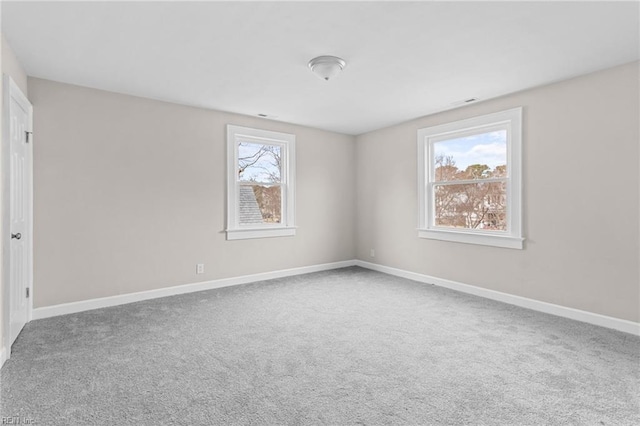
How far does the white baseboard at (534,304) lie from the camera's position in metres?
3.07

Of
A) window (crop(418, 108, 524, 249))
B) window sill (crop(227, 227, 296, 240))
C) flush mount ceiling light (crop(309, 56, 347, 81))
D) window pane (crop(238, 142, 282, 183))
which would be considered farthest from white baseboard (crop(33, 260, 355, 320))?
flush mount ceiling light (crop(309, 56, 347, 81))

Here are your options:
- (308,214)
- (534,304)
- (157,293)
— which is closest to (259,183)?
(308,214)

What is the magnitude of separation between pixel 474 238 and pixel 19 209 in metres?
4.74

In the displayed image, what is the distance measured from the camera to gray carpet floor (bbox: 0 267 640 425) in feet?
6.15

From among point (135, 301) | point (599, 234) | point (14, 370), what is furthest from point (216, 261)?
point (599, 234)

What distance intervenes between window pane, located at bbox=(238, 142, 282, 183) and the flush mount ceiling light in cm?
220

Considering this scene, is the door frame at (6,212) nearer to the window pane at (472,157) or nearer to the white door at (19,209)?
the white door at (19,209)

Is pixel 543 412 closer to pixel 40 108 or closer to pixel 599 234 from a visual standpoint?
pixel 599 234

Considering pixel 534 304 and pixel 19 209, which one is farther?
pixel 534 304

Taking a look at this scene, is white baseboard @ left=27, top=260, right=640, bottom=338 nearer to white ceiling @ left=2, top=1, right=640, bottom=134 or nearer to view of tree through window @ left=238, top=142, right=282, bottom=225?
view of tree through window @ left=238, top=142, right=282, bottom=225

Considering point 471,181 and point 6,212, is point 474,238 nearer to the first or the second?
point 471,181

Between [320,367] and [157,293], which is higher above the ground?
[157,293]

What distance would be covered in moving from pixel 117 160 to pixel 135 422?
9.70 feet

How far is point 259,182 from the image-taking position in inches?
199
